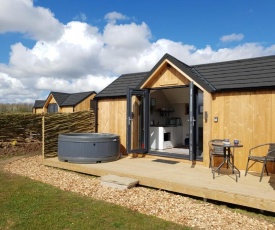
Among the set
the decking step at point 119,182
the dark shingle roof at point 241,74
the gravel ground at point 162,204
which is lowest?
the gravel ground at point 162,204

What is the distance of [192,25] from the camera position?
10609 millimetres

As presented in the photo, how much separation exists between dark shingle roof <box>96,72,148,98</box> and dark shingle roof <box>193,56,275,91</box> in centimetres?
294

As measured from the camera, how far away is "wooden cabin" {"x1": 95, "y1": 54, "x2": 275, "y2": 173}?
6629mm

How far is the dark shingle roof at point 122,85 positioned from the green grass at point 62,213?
523 centimetres

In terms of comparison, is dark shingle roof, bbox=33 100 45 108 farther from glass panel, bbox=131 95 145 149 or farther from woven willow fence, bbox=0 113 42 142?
glass panel, bbox=131 95 145 149

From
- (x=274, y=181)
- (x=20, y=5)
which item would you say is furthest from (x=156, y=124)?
(x=20, y=5)

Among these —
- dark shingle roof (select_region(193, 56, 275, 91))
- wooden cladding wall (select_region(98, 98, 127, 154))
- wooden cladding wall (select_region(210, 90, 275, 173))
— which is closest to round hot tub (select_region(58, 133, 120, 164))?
wooden cladding wall (select_region(98, 98, 127, 154))

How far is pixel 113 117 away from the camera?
10148mm

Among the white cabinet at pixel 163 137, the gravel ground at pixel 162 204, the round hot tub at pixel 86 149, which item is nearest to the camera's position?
the gravel ground at pixel 162 204

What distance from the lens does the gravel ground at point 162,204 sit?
402 cm

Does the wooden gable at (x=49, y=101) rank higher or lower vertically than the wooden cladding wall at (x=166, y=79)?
higher

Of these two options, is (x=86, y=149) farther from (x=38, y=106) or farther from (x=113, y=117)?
(x=38, y=106)

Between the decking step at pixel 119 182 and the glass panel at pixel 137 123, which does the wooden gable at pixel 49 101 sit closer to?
the glass panel at pixel 137 123

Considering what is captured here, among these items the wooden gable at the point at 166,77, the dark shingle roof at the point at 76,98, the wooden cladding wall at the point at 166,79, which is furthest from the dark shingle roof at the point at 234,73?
the dark shingle roof at the point at 76,98
